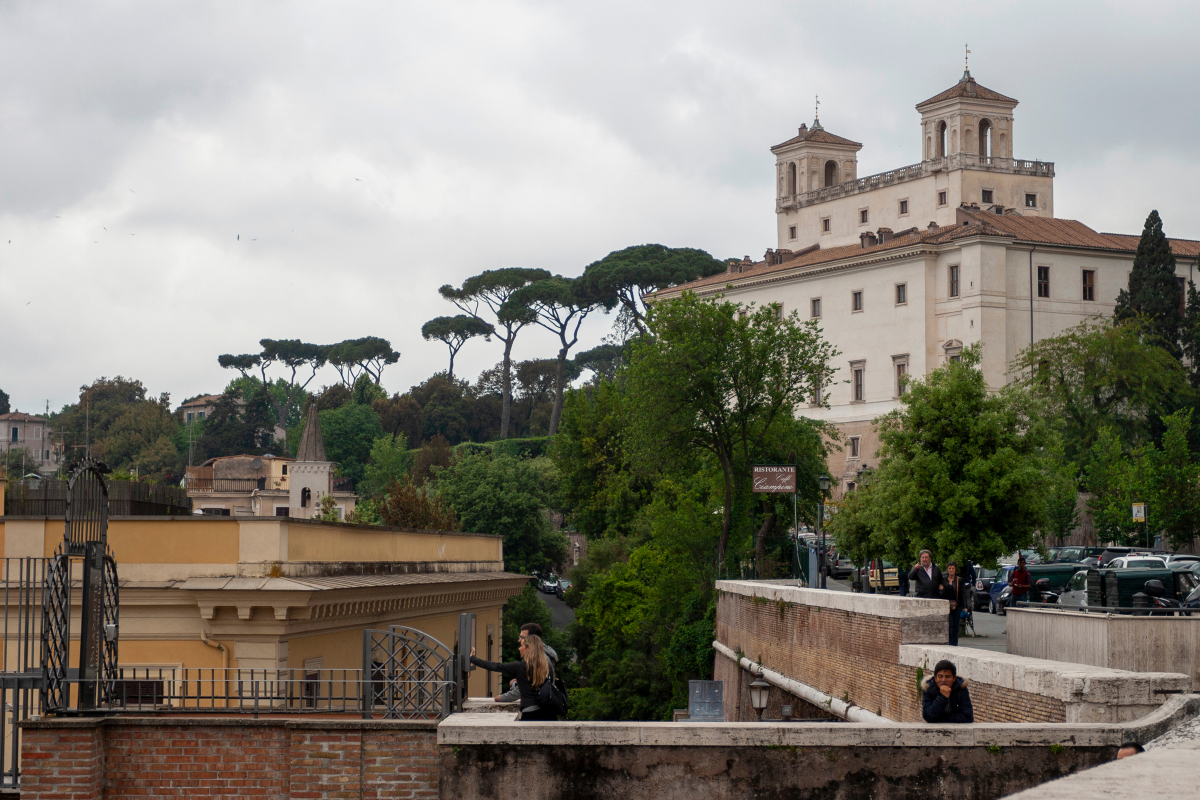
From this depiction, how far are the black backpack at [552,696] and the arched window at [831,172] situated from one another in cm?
9765

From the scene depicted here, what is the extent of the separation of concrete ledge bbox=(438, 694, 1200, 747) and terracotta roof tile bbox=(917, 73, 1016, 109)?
90.3 metres

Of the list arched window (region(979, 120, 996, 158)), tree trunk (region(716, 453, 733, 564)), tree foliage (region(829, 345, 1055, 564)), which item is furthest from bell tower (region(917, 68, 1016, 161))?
tree foliage (region(829, 345, 1055, 564))

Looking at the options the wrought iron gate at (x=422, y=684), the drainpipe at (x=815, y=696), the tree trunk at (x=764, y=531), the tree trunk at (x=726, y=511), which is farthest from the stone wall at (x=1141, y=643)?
the tree trunk at (x=764, y=531)

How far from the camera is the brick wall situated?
11.6 meters

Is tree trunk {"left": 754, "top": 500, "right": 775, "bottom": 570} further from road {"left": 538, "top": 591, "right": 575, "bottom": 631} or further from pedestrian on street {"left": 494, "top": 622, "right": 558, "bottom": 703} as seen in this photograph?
pedestrian on street {"left": 494, "top": 622, "right": 558, "bottom": 703}

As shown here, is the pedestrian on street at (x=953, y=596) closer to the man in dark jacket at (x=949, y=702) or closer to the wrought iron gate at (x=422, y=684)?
the man in dark jacket at (x=949, y=702)

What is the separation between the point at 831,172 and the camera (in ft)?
348

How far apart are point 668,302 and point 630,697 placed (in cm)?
1556

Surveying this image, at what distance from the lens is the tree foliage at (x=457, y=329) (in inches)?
5157

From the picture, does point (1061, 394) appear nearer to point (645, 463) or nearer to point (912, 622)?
point (645, 463)

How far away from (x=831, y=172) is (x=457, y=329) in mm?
41356

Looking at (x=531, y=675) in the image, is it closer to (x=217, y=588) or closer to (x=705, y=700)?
(x=217, y=588)

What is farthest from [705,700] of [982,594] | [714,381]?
[714,381]

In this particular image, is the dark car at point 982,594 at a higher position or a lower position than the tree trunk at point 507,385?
lower
